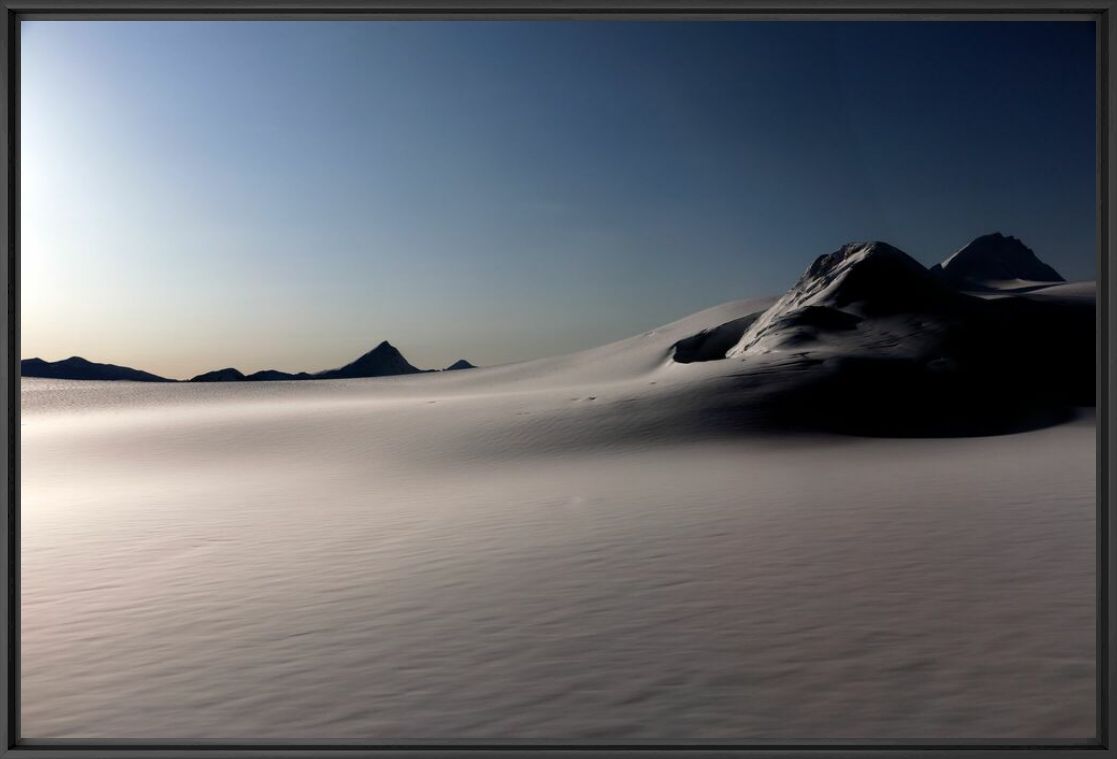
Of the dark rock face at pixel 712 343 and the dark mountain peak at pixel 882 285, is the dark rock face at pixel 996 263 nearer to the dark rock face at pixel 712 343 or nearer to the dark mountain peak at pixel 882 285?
the dark rock face at pixel 712 343

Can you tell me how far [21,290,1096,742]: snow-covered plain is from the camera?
3.55 metres

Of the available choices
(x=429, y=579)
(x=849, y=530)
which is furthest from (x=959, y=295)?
(x=429, y=579)

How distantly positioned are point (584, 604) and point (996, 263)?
334 feet

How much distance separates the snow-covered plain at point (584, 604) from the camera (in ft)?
11.7

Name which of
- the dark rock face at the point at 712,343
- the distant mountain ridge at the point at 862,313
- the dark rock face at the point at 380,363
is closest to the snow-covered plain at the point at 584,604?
the distant mountain ridge at the point at 862,313

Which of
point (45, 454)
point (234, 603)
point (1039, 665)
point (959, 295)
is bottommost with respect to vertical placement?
point (1039, 665)

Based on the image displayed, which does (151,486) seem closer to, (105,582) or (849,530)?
(105,582)

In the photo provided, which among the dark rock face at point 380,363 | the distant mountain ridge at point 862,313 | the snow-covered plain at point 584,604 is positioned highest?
the dark rock face at point 380,363

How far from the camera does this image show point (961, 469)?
12578 millimetres

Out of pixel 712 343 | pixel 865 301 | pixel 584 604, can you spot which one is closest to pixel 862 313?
pixel 865 301

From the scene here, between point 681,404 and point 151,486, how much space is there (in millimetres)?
11041

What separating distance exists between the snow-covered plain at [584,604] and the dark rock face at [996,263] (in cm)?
8515

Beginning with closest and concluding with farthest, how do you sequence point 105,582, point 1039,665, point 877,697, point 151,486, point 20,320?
1. point 20,320
2. point 877,697
3. point 1039,665
4. point 105,582
5. point 151,486

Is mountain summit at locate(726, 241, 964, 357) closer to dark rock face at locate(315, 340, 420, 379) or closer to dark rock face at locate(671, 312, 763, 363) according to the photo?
dark rock face at locate(671, 312, 763, 363)
